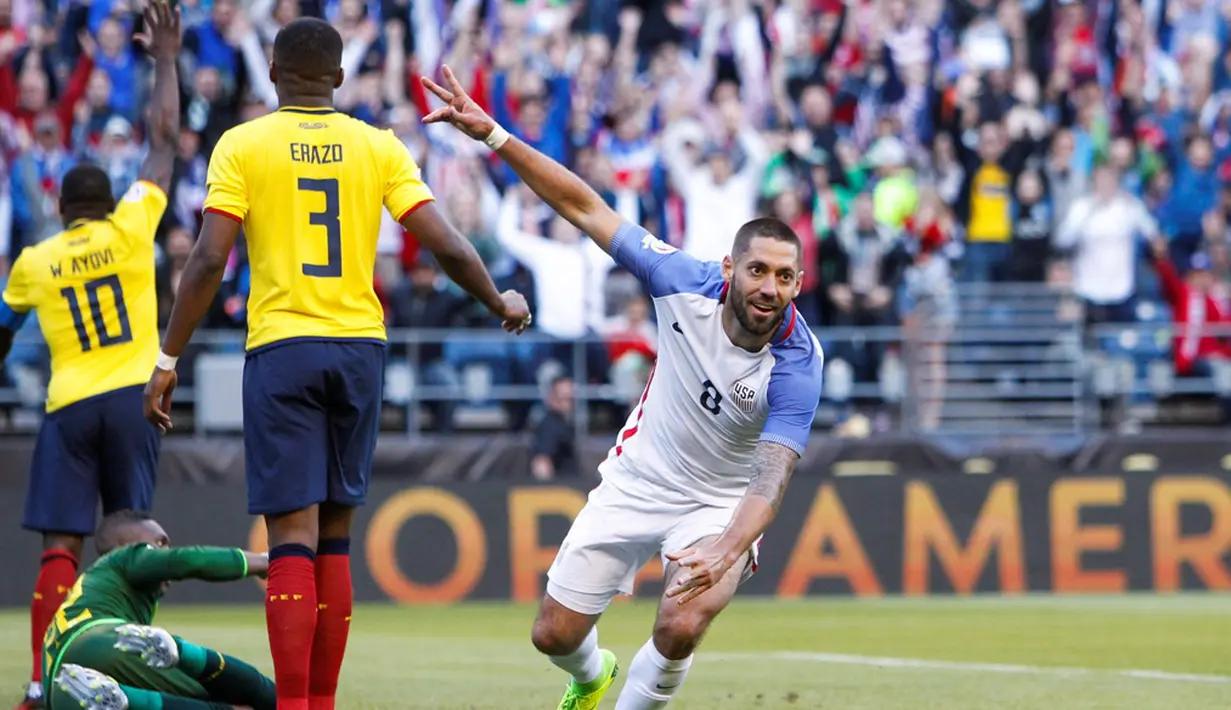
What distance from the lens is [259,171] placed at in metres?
7.17

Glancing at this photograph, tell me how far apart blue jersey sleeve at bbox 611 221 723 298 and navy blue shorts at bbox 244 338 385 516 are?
3.42 feet

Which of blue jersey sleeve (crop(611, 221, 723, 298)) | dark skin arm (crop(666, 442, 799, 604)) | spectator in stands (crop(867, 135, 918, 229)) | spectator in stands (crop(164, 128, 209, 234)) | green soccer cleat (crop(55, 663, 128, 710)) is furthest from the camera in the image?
spectator in stands (crop(867, 135, 918, 229))

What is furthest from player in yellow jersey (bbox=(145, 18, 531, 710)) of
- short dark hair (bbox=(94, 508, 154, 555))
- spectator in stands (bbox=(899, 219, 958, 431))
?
spectator in stands (bbox=(899, 219, 958, 431))

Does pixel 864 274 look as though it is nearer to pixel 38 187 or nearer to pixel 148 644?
pixel 38 187

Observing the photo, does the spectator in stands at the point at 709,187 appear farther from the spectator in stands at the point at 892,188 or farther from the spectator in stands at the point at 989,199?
the spectator in stands at the point at 989,199

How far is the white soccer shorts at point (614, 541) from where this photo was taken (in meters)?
7.64

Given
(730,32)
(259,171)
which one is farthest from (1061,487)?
(259,171)

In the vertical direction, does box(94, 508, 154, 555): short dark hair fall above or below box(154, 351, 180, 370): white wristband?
below

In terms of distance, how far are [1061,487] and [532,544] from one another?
15.7 feet

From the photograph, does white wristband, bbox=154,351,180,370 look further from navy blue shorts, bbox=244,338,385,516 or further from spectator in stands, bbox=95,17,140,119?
spectator in stands, bbox=95,17,140,119

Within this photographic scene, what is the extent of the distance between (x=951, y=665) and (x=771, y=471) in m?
4.51

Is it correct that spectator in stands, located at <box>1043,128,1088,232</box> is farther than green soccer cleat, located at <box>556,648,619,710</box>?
Yes

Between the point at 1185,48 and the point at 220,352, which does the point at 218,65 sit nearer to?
the point at 220,352

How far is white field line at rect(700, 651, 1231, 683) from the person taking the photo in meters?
10.2
